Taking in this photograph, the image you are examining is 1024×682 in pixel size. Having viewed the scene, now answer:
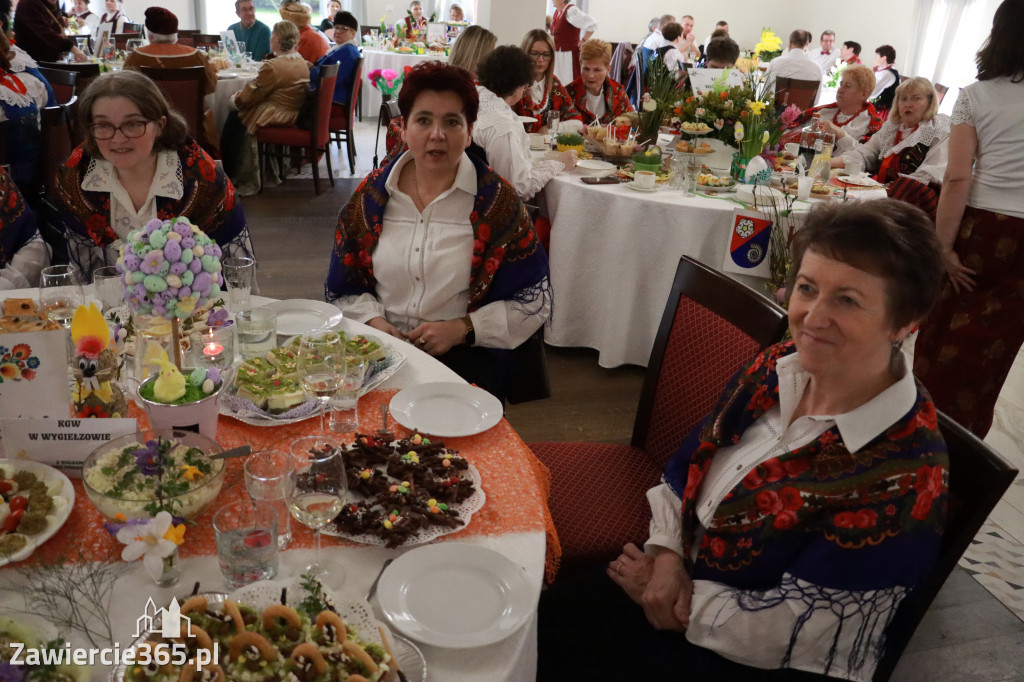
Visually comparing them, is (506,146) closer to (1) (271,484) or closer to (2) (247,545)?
(1) (271,484)

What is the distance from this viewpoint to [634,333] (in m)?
3.70

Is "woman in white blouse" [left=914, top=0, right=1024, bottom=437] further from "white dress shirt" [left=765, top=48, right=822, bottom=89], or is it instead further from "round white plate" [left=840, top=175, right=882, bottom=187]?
"white dress shirt" [left=765, top=48, right=822, bottom=89]

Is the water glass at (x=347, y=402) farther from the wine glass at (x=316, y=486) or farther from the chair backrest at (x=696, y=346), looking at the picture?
the chair backrest at (x=696, y=346)

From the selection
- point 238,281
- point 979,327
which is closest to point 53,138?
point 238,281

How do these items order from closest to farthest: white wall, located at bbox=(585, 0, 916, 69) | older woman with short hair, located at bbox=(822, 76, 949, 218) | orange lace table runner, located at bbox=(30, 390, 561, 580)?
orange lace table runner, located at bbox=(30, 390, 561, 580)
older woman with short hair, located at bbox=(822, 76, 949, 218)
white wall, located at bbox=(585, 0, 916, 69)

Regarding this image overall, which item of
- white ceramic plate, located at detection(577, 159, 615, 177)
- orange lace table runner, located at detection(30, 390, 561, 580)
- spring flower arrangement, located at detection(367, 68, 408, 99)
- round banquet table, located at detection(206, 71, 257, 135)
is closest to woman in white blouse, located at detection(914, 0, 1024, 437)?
A: white ceramic plate, located at detection(577, 159, 615, 177)

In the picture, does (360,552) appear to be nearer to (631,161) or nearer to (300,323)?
(300,323)

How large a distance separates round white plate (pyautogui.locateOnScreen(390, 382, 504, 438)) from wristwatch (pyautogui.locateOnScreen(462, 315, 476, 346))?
66 centimetres

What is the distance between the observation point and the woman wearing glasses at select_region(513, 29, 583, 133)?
4.92 metres

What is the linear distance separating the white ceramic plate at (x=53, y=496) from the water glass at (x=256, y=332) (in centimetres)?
53

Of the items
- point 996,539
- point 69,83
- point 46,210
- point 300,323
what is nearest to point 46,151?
point 46,210

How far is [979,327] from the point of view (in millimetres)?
3174

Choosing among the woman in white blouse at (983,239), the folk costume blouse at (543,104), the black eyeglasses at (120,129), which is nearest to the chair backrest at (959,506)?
the woman in white blouse at (983,239)

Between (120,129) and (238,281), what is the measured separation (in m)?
0.75
